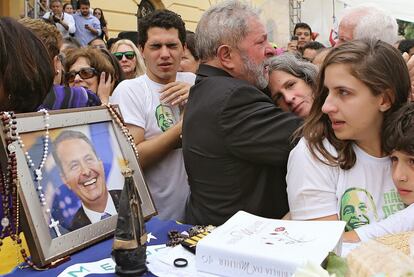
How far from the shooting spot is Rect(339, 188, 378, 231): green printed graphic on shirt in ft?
5.07

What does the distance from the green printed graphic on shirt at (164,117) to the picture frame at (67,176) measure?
0.80 m

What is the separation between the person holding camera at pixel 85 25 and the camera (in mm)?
6805

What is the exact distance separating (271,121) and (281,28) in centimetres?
860

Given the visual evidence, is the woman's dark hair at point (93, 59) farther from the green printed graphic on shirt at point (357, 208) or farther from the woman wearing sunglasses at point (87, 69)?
the green printed graphic on shirt at point (357, 208)

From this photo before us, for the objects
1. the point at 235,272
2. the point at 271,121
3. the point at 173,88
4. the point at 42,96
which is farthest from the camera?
the point at 173,88

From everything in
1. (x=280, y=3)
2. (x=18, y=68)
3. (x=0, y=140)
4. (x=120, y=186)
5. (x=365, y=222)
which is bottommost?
(x=365, y=222)

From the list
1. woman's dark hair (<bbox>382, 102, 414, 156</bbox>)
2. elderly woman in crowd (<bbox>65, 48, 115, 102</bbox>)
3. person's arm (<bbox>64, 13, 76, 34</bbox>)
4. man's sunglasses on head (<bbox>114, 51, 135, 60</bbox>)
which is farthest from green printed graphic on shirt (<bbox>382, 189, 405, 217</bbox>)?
person's arm (<bbox>64, 13, 76, 34</bbox>)

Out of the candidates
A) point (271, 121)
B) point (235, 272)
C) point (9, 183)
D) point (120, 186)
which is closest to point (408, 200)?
point (271, 121)

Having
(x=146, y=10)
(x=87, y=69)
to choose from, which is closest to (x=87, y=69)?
(x=87, y=69)

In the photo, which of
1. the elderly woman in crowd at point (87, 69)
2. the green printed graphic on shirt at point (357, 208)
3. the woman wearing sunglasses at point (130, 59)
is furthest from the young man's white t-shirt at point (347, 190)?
the woman wearing sunglasses at point (130, 59)

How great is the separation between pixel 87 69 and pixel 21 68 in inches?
65.1

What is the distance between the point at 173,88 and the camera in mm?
2424

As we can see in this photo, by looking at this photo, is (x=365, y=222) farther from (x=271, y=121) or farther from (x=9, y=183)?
(x=9, y=183)

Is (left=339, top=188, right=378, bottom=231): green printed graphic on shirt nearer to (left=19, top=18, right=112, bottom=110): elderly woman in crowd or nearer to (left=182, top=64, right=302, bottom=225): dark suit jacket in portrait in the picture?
(left=182, top=64, right=302, bottom=225): dark suit jacket in portrait
